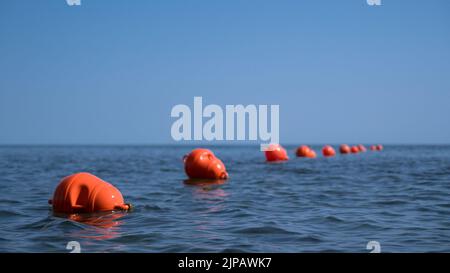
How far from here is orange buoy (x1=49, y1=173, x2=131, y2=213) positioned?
10.1m

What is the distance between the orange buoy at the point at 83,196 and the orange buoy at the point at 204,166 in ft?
25.2

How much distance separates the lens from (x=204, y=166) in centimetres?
1786

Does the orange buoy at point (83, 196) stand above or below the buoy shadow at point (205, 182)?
above

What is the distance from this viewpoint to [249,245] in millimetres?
7516

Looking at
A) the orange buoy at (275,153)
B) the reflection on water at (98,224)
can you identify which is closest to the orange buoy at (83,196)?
the reflection on water at (98,224)

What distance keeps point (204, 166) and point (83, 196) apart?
313 inches

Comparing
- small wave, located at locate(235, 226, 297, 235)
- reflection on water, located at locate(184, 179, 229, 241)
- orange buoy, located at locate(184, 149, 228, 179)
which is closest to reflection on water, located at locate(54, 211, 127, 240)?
reflection on water, located at locate(184, 179, 229, 241)

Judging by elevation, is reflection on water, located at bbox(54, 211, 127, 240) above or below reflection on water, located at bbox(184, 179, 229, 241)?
above

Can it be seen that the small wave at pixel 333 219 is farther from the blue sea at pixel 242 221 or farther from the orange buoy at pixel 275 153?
the orange buoy at pixel 275 153

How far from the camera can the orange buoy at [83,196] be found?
1008 cm

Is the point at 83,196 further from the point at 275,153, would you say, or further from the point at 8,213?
the point at 275,153

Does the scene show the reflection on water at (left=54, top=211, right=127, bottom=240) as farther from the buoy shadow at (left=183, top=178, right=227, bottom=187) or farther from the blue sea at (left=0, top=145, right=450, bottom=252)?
the buoy shadow at (left=183, top=178, right=227, bottom=187)

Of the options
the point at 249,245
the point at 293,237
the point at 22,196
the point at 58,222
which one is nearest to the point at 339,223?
the point at 293,237

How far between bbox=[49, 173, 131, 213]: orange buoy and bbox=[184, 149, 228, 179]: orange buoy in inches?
303
